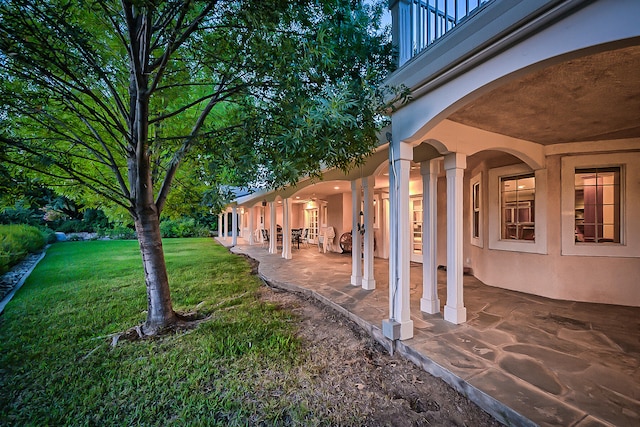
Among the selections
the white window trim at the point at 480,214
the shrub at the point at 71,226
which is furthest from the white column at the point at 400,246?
the shrub at the point at 71,226

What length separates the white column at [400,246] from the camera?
10.4 feet

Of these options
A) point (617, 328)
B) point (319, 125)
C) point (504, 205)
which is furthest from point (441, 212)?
point (319, 125)

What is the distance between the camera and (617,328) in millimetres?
3445

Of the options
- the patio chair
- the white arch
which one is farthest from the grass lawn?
the patio chair

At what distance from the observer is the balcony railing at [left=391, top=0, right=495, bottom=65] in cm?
328

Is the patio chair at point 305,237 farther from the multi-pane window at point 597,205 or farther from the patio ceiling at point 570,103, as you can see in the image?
the patio ceiling at point 570,103

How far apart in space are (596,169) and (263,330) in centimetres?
593

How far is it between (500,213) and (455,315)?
2.84m

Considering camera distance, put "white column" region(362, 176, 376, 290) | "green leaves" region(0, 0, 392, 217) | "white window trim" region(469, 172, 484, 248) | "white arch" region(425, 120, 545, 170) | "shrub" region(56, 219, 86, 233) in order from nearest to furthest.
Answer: "green leaves" region(0, 0, 392, 217) → "white arch" region(425, 120, 545, 170) → "white column" region(362, 176, 376, 290) → "white window trim" region(469, 172, 484, 248) → "shrub" region(56, 219, 86, 233)

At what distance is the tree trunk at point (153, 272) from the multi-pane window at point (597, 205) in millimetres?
6663

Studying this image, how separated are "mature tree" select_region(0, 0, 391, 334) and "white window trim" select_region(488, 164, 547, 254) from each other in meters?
3.12

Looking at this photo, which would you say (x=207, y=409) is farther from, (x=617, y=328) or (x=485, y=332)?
(x=617, y=328)

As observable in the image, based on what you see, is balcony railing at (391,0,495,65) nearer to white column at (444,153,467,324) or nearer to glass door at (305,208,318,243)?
white column at (444,153,467,324)

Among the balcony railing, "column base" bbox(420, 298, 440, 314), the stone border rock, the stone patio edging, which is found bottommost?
the stone border rock
